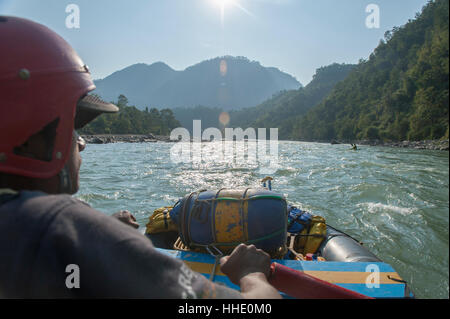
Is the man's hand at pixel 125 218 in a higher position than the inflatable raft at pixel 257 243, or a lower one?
higher

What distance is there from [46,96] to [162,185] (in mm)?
9642

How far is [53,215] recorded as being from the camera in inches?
31.9

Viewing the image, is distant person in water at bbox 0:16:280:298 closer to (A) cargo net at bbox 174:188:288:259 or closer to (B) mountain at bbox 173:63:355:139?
(A) cargo net at bbox 174:188:288:259

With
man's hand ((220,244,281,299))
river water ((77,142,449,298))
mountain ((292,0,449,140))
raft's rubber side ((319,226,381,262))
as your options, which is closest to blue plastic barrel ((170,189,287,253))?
raft's rubber side ((319,226,381,262))

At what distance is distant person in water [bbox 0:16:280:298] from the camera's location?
30.6 inches

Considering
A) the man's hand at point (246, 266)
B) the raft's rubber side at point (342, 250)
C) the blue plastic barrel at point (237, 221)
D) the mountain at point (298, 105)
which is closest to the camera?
the man's hand at point (246, 266)

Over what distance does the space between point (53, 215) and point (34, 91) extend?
2.15 feet

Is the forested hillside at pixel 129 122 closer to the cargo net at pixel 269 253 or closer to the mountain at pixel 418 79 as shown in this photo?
the mountain at pixel 418 79

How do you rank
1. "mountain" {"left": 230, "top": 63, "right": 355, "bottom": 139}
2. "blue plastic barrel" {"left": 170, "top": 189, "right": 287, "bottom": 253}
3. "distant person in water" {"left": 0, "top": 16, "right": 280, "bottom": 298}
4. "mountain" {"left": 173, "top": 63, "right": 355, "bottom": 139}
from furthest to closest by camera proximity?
"mountain" {"left": 173, "top": 63, "right": 355, "bottom": 139}, "mountain" {"left": 230, "top": 63, "right": 355, "bottom": 139}, "blue plastic barrel" {"left": 170, "top": 189, "right": 287, "bottom": 253}, "distant person in water" {"left": 0, "top": 16, "right": 280, "bottom": 298}

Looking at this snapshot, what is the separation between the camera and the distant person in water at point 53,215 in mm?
776

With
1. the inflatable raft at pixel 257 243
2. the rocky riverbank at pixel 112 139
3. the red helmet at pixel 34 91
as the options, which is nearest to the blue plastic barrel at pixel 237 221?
the inflatable raft at pixel 257 243

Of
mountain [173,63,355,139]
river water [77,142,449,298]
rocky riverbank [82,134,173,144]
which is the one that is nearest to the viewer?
river water [77,142,449,298]

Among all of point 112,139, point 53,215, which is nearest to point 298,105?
point 112,139
